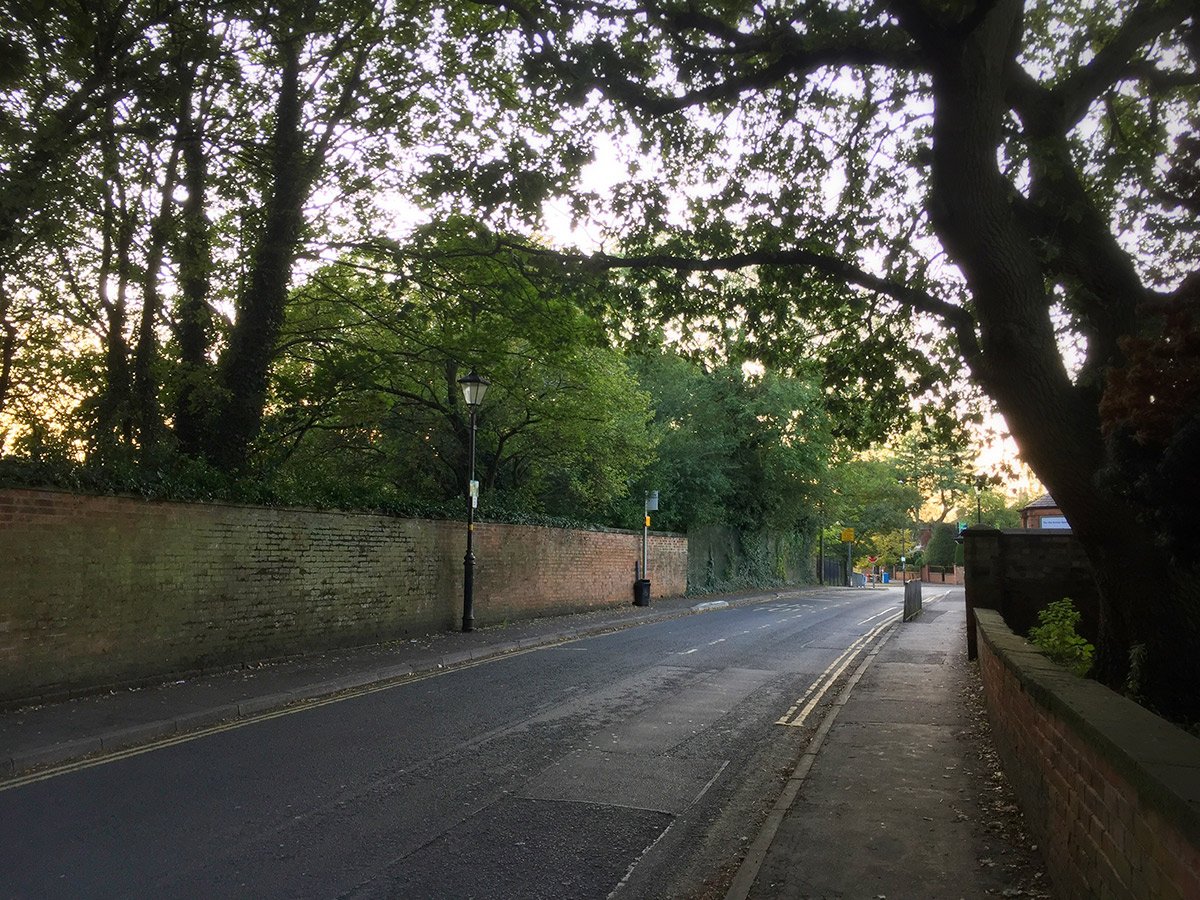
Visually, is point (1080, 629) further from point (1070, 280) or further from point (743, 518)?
point (743, 518)

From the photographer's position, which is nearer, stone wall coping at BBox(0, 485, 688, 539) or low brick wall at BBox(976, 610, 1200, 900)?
low brick wall at BBox(976, 610, 1200, 900)

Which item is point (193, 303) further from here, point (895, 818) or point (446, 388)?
point (895, 818)

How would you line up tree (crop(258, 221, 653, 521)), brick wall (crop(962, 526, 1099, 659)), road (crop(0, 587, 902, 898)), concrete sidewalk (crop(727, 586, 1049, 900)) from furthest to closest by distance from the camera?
tree (crop(258, 221, 653, 521)) → brick wall (crop(962, 526, 1099, 659)) → road (crop(0, 587, 902, 898)) → concrete sidewalk (crop(727, 586, 1049, 900))

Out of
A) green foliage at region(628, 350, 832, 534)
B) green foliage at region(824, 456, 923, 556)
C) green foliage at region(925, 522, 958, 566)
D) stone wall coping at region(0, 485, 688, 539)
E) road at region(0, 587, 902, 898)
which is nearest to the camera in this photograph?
road at region(0, 587, 902, 898)

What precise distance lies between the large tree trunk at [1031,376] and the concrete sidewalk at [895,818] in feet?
5.95

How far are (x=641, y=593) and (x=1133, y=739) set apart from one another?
25.4 metres

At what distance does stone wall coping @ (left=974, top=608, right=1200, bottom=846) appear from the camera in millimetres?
2791

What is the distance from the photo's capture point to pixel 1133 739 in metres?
3.61

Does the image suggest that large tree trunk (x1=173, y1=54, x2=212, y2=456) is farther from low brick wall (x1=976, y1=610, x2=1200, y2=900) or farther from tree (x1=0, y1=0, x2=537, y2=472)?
low brick wall (x1=976, y1=610, x2=1200, y2=900)

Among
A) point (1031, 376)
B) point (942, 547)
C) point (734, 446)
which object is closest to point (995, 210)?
point (1031, 376)

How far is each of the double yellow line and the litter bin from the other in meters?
Result: 9.47

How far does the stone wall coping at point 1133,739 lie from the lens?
2791 millimetres

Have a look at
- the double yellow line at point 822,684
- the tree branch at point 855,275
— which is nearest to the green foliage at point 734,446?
the double yellow line at point 822,684

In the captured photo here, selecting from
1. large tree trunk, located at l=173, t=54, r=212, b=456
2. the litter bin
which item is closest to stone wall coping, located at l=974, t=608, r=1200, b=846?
large tree trunk, located at l=173, t=54, r=212, b=456
